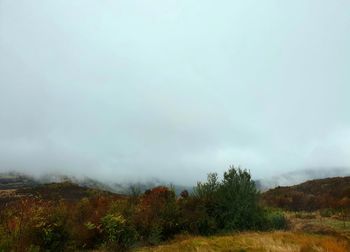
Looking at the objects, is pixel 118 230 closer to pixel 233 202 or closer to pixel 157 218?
pixel 157 218

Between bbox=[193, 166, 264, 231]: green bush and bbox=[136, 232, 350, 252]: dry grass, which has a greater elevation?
bbox=[193, 166, 264, 231]: green bush

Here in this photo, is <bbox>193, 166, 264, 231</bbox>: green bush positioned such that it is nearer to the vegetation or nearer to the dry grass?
the vegetation

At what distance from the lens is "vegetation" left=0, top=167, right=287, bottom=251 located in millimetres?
17109

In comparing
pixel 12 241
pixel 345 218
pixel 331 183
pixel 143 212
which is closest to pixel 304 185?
pixel 331 183

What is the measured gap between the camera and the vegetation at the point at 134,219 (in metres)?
17.1

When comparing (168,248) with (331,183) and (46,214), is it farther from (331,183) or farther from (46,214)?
(331,183)

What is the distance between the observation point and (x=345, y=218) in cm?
3447

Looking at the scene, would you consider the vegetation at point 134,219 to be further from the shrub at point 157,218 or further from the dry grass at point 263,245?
the dry grass at point 263,245

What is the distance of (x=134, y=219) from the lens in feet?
75.9

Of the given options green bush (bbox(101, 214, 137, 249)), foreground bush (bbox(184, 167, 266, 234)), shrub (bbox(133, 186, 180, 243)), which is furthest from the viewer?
foreground bush (bbox(184, 167, 266, 234))

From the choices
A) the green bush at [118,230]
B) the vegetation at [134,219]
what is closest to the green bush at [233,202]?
the vegetation at [134,219]

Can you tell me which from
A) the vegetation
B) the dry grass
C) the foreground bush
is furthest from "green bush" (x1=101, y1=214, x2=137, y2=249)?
the foreground bush

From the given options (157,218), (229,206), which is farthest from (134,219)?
(229,206)

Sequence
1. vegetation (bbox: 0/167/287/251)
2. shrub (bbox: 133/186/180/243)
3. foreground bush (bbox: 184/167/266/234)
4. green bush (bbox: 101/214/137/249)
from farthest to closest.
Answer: foreground bush (bbox: 184/167/266/234) → shrub (bbox: 133/186/180/243) → green bush (bbox: 101/214/137/249) → vegetation (bbox: 0/167/287/251)
